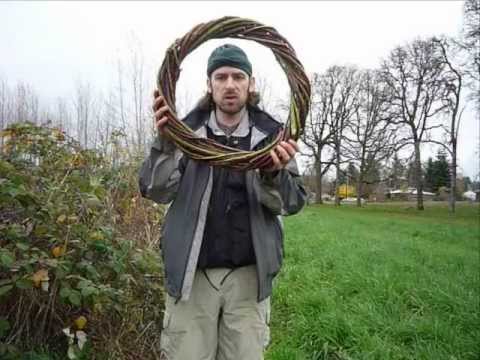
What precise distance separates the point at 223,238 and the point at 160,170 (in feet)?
1.45

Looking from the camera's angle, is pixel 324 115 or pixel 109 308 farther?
pixel 324 115

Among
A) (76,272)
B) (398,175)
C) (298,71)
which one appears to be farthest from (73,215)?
(398,175)

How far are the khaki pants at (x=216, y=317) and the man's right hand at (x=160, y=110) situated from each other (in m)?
0.73

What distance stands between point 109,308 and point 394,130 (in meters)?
29.4

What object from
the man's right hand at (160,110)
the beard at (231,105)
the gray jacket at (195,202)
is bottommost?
the gray jacket at (195,202)

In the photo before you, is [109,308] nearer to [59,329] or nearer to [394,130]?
[59,329]

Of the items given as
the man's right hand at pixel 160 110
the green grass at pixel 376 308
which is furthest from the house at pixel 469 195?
the man's right hand at pixel 160 110

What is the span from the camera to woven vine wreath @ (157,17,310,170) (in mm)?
1807

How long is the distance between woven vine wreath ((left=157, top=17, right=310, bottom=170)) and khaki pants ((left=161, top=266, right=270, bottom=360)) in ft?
1.92

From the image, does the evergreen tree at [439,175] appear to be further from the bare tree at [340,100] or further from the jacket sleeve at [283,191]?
the jacket sleeve at [283,191]

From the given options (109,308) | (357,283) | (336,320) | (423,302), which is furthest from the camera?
(357,283)

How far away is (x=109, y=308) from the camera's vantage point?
260 centimetres

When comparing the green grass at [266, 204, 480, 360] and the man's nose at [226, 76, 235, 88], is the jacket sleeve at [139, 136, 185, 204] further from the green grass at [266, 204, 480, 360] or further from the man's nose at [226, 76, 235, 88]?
the green grass at [266, 204, 480, 360]

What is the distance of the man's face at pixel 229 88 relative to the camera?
6.67 ft
